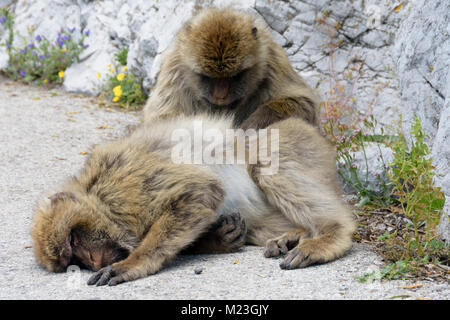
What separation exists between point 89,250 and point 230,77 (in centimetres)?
177

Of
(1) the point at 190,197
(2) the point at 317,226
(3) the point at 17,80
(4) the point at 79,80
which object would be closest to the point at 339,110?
(2) the point at 317,226

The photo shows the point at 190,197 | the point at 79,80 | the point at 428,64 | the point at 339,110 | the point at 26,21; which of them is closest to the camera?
the point at 190,197

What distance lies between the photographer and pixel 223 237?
146 inches

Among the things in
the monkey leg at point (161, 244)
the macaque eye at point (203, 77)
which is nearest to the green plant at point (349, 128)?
the macaque eye at point (203, 77)

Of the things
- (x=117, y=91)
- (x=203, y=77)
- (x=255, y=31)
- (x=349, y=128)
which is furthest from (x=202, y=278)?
(x=117, y=91)

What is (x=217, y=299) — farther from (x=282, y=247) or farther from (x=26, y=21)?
(x=26, y=21)

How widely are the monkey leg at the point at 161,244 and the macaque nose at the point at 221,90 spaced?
117 cm

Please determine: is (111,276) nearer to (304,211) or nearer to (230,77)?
(304,211)

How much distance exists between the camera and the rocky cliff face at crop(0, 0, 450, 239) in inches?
177

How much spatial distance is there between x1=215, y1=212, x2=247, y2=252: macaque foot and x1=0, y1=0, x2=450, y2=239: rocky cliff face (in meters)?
1.27

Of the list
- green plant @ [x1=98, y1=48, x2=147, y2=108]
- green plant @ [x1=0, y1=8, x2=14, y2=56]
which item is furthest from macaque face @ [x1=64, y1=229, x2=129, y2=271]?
green plant @ [x1=0, y1=8, x2=14, y2=56]

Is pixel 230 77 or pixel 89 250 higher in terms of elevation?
pixel 230 77

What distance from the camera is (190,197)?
353 cm
